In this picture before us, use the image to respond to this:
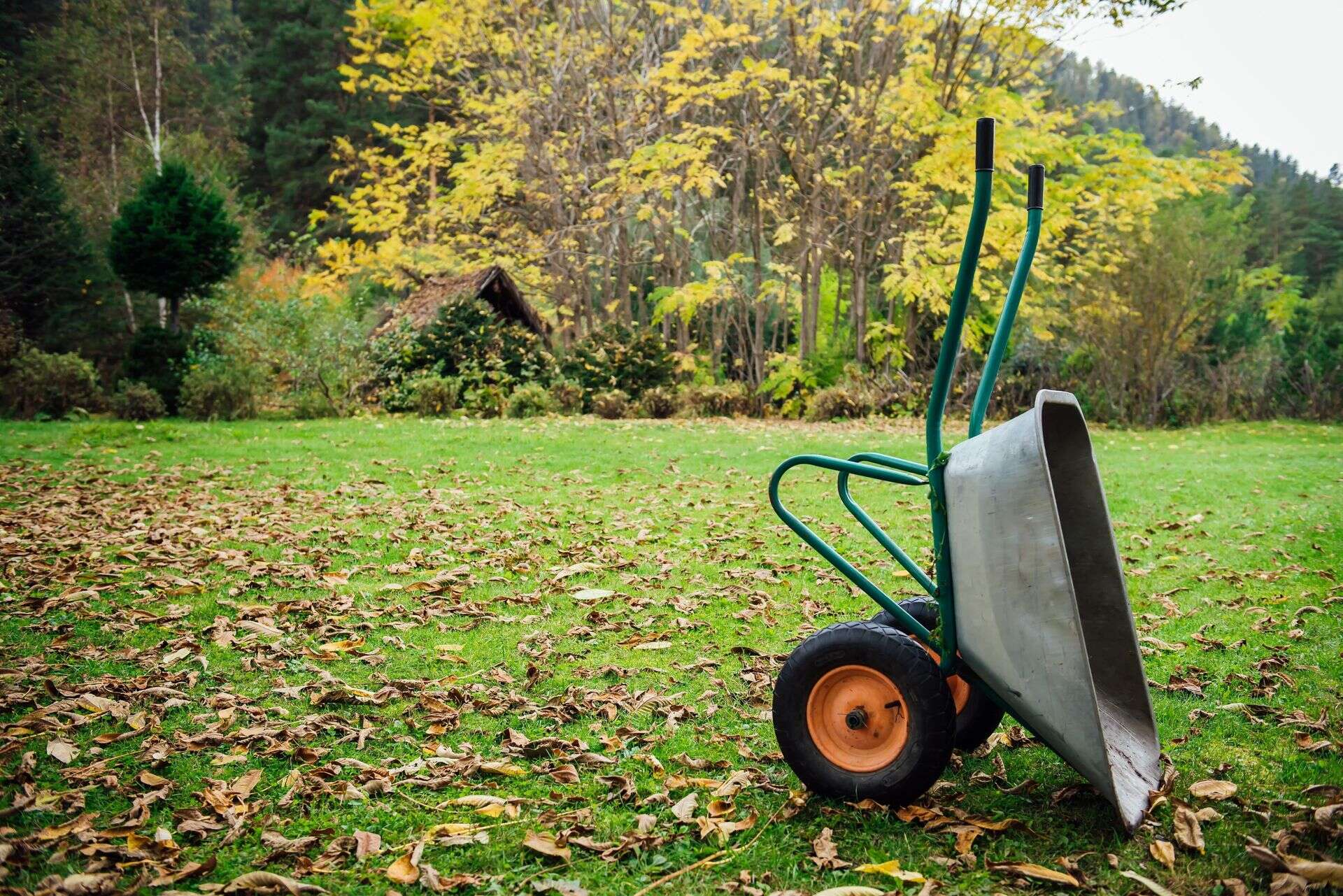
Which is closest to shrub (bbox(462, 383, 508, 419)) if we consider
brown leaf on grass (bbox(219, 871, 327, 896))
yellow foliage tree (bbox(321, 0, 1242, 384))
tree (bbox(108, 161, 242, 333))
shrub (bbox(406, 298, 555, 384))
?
shrub (bbox(406, 298, 555, 384))

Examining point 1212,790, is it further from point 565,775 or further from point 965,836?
A: point 565,775

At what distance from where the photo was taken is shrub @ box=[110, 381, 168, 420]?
524 inches

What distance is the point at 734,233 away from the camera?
1831cm

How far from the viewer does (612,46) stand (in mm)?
17953

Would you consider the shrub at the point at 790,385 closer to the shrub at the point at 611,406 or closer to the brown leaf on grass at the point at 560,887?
the shrub at the point at 611,406

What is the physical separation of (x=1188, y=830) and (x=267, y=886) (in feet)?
8.33

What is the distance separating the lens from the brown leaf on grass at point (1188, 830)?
8.26 feet

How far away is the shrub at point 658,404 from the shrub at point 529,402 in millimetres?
1631

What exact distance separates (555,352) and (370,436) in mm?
7001

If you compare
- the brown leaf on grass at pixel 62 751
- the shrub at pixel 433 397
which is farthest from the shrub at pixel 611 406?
the brown leaf on grass at pixel 62 751

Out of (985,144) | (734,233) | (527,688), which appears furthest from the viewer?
(734,233)

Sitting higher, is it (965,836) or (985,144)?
(985,144)

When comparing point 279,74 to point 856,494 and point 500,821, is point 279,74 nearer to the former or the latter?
point 856,494

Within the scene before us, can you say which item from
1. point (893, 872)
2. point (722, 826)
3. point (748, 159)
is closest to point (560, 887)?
point (722, 826)
